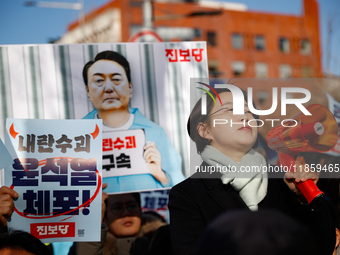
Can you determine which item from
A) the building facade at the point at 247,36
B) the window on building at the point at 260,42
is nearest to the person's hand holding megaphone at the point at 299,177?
the building facade at the point at 247,36

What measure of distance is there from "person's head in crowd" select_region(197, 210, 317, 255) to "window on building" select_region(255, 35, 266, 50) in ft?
137

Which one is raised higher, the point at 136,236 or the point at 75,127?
the point at 75,127

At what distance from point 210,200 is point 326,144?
67 cm

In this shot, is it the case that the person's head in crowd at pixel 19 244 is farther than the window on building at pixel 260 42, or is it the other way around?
the window on building at pixel 260 42

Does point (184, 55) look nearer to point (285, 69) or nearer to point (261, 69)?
point (261, 69)

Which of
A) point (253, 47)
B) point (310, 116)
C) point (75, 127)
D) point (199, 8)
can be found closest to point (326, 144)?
point (310, 116)

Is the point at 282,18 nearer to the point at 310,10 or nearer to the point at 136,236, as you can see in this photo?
the point at 310,10

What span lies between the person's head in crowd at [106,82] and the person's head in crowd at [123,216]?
25.6 inches

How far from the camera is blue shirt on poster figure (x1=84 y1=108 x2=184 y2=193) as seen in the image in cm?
239

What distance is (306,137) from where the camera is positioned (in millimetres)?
1779

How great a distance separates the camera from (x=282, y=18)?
137 feet

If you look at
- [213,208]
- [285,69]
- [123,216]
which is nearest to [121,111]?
[123,216]

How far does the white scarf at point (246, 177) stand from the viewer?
5.75ft

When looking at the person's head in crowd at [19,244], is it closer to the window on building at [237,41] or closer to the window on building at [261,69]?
the window on building at [237,41]
